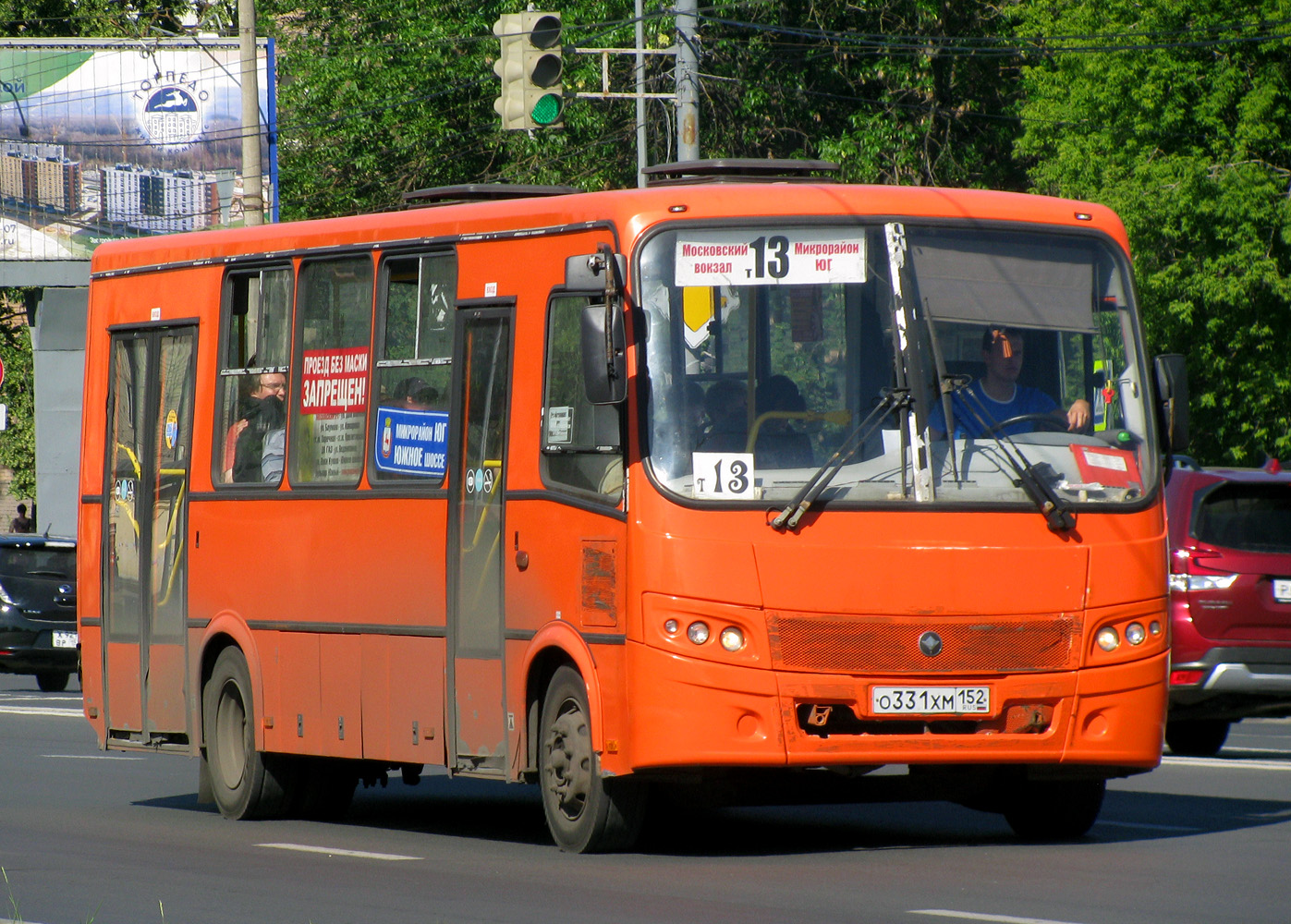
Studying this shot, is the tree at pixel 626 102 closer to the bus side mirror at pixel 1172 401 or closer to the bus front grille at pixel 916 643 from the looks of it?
the bus side mirror at pixel 1172 401

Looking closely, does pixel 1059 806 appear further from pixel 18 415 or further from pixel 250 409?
pixel 18 415

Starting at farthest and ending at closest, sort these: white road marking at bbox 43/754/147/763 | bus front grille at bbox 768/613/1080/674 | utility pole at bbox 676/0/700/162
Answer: utility pole at bbox 676/0/700/162 → white road marking at bbox 43/754/147/763 → bus front grille at bbox 768/613/1080/674

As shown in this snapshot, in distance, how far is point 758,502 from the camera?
991 centimetres

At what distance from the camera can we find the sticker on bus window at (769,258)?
10.2 m

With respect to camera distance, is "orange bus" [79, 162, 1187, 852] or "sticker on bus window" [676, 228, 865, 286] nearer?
"orange bus" [79, 162, 1187, 852]

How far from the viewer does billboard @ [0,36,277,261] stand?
4512cm

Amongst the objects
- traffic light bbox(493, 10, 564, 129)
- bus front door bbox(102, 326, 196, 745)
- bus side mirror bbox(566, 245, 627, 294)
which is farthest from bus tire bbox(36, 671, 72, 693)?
bus side mirror bbox(566, 245, 627, 294)

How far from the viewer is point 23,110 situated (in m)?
45.9

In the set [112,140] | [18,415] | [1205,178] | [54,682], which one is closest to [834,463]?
[54,682]

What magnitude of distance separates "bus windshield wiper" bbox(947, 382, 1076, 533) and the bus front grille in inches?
15.6

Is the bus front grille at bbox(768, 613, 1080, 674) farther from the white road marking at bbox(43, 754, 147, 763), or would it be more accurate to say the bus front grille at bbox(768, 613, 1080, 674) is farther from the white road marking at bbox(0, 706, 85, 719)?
the white road marking at bbox(0, 706, 85, 719)

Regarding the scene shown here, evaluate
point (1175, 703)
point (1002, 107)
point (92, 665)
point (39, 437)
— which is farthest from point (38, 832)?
point (1002, 107)

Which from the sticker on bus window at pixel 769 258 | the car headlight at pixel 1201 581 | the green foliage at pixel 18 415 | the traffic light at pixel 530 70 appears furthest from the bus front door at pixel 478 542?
the green foliage at pixel 18 415

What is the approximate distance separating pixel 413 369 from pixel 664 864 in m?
2.92
